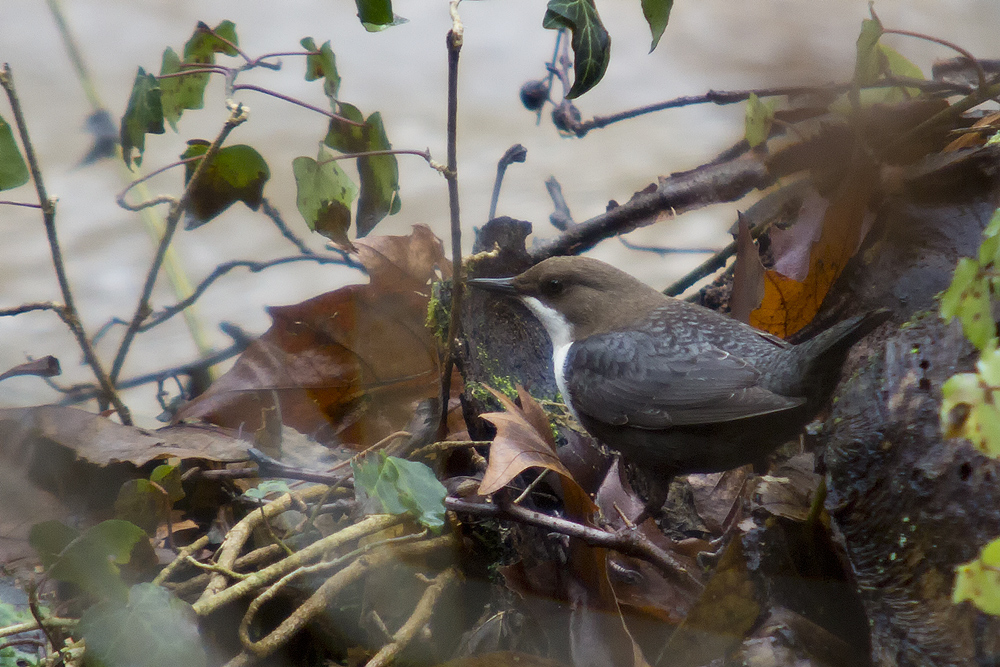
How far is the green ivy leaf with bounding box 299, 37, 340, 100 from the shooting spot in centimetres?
201

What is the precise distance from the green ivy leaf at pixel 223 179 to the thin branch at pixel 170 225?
42 mm

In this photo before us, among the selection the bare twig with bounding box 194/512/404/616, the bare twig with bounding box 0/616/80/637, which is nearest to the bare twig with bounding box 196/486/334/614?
Answer: the bare twig with bounding box 194/512/404/616

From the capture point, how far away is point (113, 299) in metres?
2.72

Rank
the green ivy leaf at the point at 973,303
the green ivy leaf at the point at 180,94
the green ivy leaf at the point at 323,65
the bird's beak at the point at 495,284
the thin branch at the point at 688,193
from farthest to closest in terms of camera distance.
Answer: the thin branch at the point at 688,193
the bird's beak at the point at 495,284
the green ivy leaf at the point at 180,94
the green ivy leaf at the point at 323,65
the green ivy leaf at the point at 973,303

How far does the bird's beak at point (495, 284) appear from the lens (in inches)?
88.4

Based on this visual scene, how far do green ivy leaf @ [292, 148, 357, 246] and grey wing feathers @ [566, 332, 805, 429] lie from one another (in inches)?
32.8

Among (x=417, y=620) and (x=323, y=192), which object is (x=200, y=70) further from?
(x=417, y=620)

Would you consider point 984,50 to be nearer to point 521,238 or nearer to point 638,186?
point 638,186

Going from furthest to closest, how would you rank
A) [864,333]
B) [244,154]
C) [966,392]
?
[244,154], [864,333], [966,392]

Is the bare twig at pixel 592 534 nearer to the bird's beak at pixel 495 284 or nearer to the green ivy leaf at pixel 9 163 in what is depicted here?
the bird's beak at pixel 495 284

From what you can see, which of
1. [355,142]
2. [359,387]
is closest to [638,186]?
[355,142]

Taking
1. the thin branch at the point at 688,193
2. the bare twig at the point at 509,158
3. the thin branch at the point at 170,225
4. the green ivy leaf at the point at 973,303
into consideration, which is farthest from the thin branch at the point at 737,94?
the thin branch at the point at 170,225

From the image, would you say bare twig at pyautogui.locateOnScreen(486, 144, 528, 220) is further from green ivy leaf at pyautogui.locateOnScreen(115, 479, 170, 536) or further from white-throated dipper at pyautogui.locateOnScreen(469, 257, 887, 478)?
green ivy leaf at pyautogui.locateOnScreen(115, 479, 170, 536)

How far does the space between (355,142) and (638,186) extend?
98 centimetres
